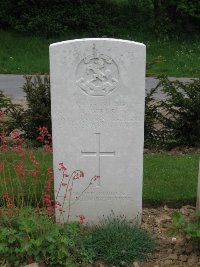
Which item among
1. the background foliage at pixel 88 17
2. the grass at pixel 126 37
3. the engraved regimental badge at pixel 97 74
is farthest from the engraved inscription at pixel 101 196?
the background foliage at pixel 88 17

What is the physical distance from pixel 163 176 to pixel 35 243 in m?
2.07

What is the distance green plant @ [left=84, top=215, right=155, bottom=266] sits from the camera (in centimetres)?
382

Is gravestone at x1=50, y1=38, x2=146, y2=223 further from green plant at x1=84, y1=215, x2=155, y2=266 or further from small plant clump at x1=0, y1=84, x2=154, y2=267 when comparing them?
green plant at x1=84, y1=215, x2=155, y2=266

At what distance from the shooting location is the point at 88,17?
1670 cm

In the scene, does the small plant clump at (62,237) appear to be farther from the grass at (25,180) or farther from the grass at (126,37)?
the grass at (126,37)

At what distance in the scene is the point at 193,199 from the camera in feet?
15.8

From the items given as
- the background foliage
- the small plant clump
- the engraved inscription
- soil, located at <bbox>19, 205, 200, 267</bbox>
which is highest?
the background foliage

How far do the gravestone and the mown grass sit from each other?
21.4 inches

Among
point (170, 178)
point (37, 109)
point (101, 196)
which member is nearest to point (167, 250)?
point (101, 196)

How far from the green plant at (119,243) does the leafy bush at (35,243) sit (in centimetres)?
15

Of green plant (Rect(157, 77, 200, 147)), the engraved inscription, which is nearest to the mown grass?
the engraved inscription

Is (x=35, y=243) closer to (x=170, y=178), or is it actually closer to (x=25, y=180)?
(x=25, y=180)

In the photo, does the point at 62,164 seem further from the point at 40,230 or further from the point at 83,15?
the point at 83,15

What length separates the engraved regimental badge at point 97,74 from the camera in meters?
3.97
